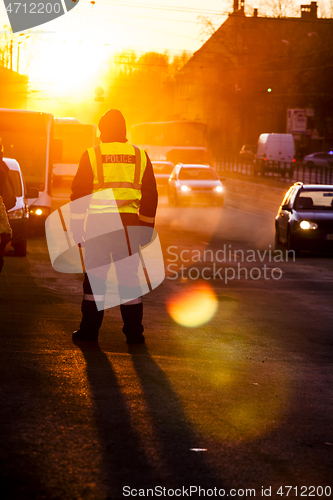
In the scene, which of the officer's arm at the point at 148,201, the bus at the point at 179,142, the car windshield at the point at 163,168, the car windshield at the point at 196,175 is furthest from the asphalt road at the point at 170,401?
the bus at the point at 179,142

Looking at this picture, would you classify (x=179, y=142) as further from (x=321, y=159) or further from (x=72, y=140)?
(x=72, y=140)

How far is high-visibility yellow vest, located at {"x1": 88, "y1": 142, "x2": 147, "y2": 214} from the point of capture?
6.25 meters

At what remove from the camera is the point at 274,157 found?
5050 centimetres

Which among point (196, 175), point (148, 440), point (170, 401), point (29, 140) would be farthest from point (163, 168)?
point (148, 440)

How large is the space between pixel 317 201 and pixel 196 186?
12.3m

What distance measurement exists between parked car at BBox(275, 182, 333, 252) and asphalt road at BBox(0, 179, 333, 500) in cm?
599

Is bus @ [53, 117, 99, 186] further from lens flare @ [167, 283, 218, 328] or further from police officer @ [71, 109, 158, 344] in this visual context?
police officer @ [71, 109, 158, 344]

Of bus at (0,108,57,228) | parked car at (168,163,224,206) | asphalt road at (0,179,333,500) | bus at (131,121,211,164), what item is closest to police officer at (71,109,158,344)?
asphalt road at (0,179,333,500)

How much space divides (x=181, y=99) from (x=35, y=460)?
10570 centimetres

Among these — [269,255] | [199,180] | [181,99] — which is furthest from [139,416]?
[181,99]

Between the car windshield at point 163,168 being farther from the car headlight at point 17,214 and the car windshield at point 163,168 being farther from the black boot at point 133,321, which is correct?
the black boot at point 133,321

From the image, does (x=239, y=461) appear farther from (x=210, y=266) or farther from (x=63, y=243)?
(x=63, y=243)

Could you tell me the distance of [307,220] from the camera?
53.4 feet

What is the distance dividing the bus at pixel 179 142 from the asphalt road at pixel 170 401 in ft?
117
